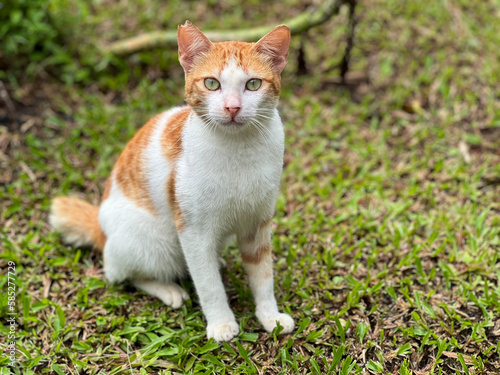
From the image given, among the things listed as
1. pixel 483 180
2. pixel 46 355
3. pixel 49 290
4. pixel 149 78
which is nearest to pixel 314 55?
pixel 149 78

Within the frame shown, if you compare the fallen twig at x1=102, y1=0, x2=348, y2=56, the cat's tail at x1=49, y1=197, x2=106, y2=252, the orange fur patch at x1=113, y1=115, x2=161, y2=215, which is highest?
the fallen twig at x1=102, y1=0, x2=348, y2=56

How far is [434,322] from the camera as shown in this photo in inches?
116

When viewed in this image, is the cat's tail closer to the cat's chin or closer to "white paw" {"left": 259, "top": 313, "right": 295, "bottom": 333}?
"white paw" {"left": 259, "top": 313, "right": 295, "bottom": 333}

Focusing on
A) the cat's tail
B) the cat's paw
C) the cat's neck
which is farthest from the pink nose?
the cat's tail

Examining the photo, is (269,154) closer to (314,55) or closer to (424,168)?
(424,168)

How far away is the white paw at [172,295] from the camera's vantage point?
3096mm

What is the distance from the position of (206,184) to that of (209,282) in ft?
1.90

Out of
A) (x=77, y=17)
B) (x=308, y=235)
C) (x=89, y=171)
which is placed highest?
(x=77, y=17)

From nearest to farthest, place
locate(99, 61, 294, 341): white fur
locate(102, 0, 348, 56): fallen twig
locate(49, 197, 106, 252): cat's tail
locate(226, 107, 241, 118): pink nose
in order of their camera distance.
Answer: locate(226, 107, 241, 118): pink nose < locate(99, 61, 294, 341): white fur < locate(49, 197, 106, 252): cat's tail < locate(102, 0, 348, 56): fallen twig

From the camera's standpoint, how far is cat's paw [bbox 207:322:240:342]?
281cm

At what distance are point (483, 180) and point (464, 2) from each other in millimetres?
2599

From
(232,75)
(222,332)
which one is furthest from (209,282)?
(232,75)

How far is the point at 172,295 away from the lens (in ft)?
10.2

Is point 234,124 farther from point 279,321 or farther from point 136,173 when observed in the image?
point 279,321
